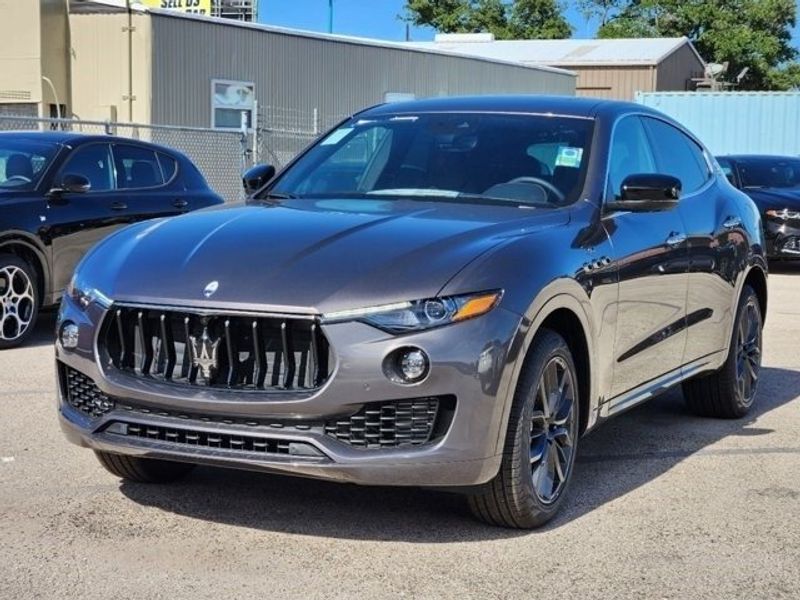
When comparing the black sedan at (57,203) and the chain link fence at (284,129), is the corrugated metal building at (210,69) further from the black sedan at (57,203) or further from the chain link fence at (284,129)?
the black sedan at (57,203)

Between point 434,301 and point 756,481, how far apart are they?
87.6 inches

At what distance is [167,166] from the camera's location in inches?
410

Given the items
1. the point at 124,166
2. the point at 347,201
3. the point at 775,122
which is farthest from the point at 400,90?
the point at 347,201

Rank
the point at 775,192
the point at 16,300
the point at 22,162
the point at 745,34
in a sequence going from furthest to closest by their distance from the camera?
the point at 745,34 < the point at 775,192 < the point at 22,162 < the point at 16,300

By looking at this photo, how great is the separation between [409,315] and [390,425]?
386mm

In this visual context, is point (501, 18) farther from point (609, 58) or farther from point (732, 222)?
point (732, 222)

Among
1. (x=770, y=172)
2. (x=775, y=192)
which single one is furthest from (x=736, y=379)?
(x=770, y=172)

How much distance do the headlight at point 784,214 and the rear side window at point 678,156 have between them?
31.6 feet

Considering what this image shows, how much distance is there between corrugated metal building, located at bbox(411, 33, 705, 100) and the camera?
43094mm

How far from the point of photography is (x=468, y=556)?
4.25 metres

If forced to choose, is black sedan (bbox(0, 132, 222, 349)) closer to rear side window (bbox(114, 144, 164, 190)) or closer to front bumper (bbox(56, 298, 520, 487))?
rear side window (bbox(114, 144, 164, 190))

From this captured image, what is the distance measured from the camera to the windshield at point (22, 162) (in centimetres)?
907

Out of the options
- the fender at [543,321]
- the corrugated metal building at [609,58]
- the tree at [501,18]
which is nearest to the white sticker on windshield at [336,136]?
the fender at [543,321]

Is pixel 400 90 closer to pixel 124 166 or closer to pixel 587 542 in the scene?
pixel 124 166
